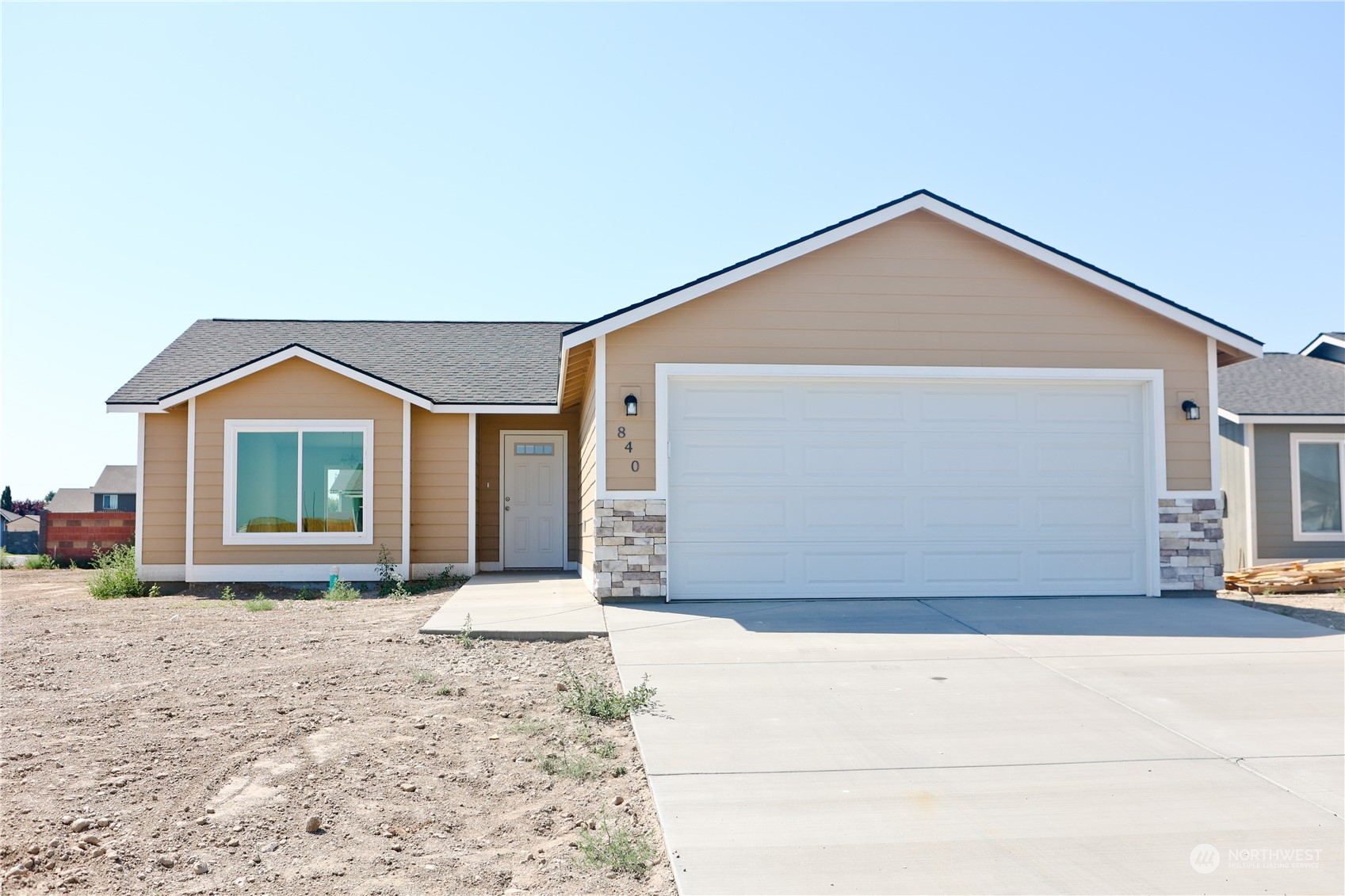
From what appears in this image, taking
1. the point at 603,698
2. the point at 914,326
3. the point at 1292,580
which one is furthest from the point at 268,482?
the point at 1292,580

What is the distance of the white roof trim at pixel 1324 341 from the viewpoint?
701 inches

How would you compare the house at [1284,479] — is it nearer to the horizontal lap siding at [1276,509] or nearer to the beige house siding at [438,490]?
the horizontal lap siding at [1276,509]

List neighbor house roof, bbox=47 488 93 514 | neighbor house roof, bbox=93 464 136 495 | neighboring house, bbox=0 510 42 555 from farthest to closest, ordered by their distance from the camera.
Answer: neighbor house roof, bbox=93 464 136 495 → neighbor house roof, bbox=47 488 93 514 → neighboring house, bbox=0 510 42 555

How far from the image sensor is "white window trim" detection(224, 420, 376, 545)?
1304 cm

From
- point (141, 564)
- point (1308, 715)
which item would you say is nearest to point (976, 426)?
point (1308, 715)

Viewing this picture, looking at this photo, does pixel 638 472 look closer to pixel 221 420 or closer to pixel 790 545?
pixel 790 545

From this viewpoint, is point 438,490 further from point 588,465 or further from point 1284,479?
point 1284,479

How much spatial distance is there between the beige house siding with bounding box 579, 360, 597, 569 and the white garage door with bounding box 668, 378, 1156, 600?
2.92 ft

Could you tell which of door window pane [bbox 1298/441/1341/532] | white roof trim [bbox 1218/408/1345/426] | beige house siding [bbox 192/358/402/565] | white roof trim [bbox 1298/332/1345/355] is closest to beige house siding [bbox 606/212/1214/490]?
beige house siding [bbox 192/358/402/565]

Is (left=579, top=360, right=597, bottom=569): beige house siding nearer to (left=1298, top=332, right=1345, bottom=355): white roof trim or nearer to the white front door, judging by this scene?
the white front door

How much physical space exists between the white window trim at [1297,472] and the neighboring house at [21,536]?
21841 millimetres

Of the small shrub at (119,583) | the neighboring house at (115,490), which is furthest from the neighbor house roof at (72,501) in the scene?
the small shrub at (119,583)

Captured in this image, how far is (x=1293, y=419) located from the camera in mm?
14742

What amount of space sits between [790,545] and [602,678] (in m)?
3.78
